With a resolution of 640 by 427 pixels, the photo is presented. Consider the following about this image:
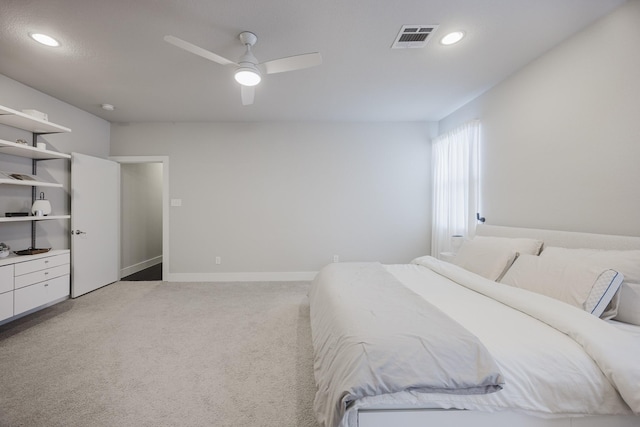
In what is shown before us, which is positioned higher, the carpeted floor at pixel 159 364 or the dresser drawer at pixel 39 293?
the dresser drawer at pixel 39 293

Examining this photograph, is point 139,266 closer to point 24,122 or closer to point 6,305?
point 6,305

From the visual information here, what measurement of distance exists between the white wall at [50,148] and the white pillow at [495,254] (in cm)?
498

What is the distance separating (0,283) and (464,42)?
4.74 m

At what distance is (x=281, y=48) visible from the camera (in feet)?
7.84

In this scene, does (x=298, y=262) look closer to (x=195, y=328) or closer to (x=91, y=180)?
(x=195, y=328)

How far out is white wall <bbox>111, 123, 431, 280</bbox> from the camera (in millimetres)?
4457

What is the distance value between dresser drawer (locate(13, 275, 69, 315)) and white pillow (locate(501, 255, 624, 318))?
4.47m

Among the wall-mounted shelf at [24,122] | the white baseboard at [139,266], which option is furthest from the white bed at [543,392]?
the white baseboard at [139,266]

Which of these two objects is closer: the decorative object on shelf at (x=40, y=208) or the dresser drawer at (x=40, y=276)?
the dresser drawer at (x=40, y=276)

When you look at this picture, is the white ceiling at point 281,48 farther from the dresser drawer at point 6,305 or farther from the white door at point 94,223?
the dresser drawer at point 6,305

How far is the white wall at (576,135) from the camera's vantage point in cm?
185

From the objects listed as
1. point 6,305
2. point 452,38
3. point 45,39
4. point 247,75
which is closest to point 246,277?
point 6,305

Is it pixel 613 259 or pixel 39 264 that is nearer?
pixel 613 259

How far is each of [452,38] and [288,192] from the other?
9.97ft
